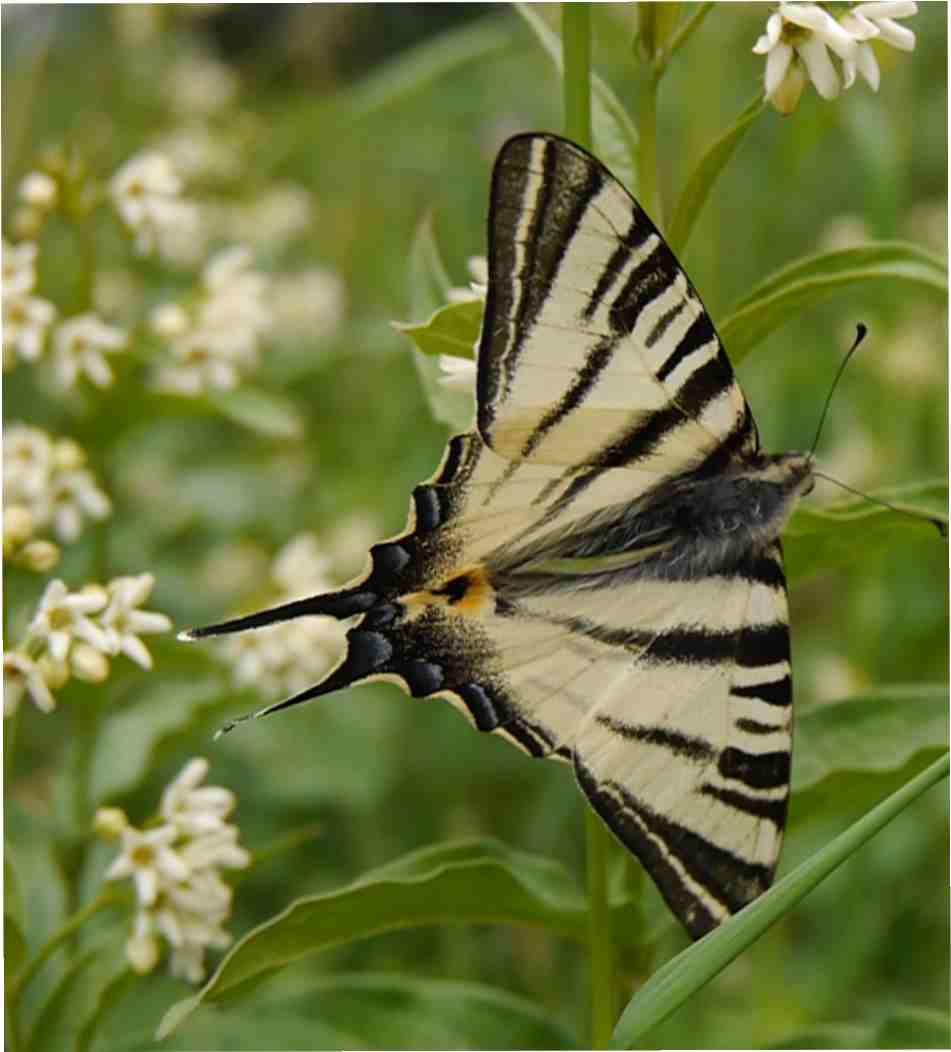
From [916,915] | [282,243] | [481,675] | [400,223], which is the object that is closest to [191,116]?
[282,243]

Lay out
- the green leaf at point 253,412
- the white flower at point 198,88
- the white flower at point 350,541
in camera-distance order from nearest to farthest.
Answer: the green leaf at point 253,412
the white flower at point 350,541
the white flower at point 198,88

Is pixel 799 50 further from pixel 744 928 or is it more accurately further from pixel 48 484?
pixel 48 484

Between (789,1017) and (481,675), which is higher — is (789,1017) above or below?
A: below

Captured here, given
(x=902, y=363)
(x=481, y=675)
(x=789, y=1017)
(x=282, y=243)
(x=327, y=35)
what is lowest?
(x=789, y=1017)

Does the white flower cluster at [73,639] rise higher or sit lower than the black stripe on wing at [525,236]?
lower

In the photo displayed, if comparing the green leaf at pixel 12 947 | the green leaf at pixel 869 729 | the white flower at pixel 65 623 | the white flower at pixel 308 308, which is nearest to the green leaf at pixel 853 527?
the green leaf at pixel 869 729

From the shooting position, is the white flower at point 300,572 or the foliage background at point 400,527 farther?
the white flower at point 300,572

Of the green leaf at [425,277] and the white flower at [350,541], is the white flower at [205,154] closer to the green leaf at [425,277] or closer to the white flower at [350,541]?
the white flower at [350,541]

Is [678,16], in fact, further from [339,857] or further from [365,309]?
[365,309]

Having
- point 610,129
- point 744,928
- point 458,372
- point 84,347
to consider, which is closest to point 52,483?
point 84,347
